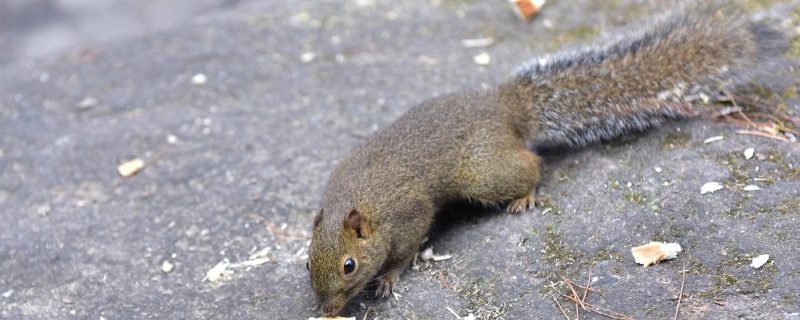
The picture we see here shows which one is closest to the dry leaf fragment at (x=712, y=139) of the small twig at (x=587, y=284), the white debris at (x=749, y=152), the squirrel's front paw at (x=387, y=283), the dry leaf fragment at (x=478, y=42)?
the white debris at (x=749, y=152)

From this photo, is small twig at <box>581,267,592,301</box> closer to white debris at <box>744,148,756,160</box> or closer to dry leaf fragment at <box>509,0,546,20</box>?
white debris at <box>744,148,756,160</box>

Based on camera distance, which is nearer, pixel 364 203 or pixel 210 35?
pixel 364 203

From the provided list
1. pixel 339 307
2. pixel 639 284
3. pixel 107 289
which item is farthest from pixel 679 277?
pixel 107 289

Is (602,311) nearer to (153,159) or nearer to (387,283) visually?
(387,283)

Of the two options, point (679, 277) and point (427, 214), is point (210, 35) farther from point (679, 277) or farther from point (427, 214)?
point (679, 277)

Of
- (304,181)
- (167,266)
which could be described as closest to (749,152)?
(304,181)

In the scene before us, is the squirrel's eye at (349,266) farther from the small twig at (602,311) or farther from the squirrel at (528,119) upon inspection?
the small twig at (602,311)
